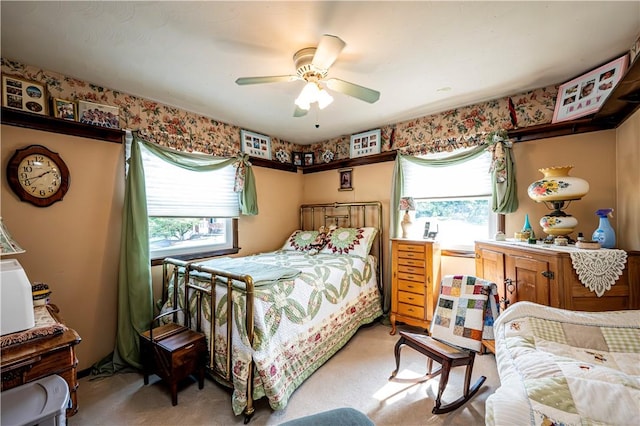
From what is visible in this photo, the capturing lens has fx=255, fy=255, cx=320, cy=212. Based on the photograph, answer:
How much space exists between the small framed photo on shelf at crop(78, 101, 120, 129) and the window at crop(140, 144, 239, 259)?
0.29 metres

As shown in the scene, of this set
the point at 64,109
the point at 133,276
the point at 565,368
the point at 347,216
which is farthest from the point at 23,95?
the point at 565,368

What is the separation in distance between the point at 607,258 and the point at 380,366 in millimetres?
1798

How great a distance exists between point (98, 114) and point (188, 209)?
3.79ft

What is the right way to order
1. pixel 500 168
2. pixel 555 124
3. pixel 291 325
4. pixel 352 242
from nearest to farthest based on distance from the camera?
pixel 291 325, pixel 555 124, pixel 500 168, pixel 352 242

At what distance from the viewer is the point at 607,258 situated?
1.53 metres

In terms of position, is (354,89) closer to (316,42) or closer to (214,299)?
(316,42)

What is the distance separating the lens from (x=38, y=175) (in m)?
1.98

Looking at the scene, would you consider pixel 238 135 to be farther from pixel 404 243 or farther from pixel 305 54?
pixel 404 243

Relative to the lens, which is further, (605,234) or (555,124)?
(555,124)

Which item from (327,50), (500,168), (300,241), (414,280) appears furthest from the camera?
(300,241)

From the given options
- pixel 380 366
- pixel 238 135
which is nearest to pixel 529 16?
pixel 380 366

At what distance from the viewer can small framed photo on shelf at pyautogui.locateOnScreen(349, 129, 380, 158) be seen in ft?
11.5

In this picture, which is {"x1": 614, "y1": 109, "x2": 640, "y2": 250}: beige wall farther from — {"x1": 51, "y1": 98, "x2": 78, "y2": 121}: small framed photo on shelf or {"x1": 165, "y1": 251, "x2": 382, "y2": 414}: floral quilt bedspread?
{"x1": 51, "y1": 98, "x2": 78, "y2": 121}: small framed photo on shelf

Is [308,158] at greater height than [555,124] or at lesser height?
greater
